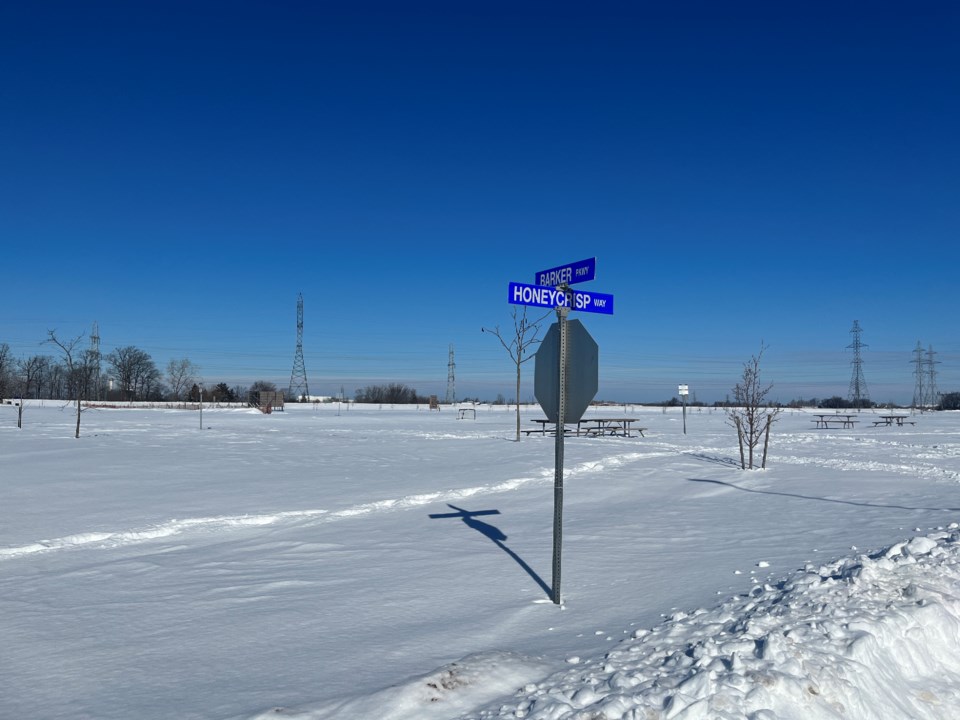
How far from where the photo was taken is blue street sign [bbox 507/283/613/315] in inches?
230

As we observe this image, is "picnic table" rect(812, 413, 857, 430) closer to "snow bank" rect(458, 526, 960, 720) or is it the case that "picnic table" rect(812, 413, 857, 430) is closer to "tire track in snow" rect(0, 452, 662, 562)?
"tire track in snow" rect(0, 452, 662, 562)

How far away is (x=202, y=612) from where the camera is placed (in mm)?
5621

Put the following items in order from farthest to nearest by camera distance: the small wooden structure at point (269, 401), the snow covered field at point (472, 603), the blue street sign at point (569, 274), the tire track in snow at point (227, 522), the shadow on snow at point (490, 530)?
1. the small wooden structure at point (269, 401)
2. the tire track in snow at point (227, 522)
3. the shadow on snow at point (490, 530)
4. the blue street sign at point (569, 274)
5. the snow covered field at point (472, 603)

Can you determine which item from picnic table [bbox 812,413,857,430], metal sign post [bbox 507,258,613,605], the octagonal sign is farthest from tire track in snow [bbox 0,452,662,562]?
picnic table [bbox 812,413,857,430]

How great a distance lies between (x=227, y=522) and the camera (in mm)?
9508

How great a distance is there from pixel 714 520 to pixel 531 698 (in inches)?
262

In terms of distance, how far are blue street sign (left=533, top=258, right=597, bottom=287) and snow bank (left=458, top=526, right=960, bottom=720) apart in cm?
270

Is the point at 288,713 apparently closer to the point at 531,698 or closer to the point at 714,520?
the point at 531,698

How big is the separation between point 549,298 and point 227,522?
6.05m

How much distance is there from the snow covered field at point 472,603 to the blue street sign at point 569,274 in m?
2.67

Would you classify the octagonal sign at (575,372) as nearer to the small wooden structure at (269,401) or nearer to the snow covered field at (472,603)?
the snow covered field at (472,603)

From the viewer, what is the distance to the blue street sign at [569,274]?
5.66 meters

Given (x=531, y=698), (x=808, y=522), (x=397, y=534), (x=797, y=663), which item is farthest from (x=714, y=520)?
(x=531, y=698)

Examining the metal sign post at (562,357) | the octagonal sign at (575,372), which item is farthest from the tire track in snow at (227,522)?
the octagonal sign at (575,372)
